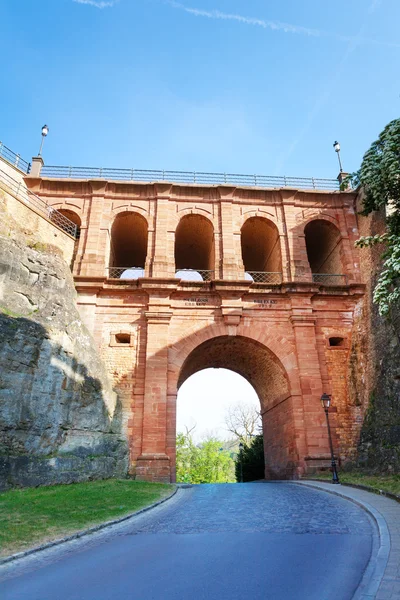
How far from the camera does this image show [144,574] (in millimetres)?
4238

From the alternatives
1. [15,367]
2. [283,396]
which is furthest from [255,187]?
[15,367]

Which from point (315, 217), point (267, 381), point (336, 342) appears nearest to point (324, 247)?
point (315, 217)

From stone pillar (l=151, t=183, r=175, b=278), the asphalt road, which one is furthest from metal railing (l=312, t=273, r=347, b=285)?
the asphalt road

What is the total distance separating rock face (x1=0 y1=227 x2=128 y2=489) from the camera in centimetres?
1060

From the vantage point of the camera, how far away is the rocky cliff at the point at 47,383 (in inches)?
418

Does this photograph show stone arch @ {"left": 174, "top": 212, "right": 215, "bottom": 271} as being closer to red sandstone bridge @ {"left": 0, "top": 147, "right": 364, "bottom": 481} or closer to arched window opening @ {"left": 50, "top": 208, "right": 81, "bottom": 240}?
red sandstone bridge @ {"left": 0, "top": 147, "right": 364, "bottom": 481}

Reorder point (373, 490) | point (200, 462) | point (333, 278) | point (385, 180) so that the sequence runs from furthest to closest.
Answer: point (200, 462), point (333, 278), point (385, 180), point (373, 490)

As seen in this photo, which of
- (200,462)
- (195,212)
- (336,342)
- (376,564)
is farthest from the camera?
(200,462)

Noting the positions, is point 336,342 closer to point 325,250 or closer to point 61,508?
point 325,250

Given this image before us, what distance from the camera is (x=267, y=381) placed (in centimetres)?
1933

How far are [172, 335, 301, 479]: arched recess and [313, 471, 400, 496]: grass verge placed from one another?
67.3 inches

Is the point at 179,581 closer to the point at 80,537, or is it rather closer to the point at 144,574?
the point at 144,574

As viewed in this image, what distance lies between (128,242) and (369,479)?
56.3 feet

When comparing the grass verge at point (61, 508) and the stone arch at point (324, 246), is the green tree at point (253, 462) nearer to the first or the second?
the stone arch at point (324, 246)
